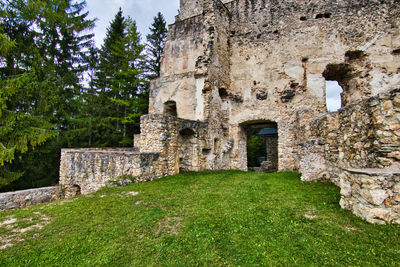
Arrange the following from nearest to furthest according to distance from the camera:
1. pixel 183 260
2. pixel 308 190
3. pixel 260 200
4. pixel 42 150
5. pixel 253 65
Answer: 1. pixel 183 260
2. pixel 260 200
3. pixel 308 190
4. pixel 253 65
5. pixel 42 150

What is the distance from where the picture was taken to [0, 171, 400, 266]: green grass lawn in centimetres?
230

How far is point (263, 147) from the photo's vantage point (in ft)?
78.8

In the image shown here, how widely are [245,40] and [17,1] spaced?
12976 millimetres

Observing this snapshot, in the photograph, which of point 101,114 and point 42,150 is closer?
point 42,150

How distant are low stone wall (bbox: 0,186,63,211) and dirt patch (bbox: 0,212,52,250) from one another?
3849 mm

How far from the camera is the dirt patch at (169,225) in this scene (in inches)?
122

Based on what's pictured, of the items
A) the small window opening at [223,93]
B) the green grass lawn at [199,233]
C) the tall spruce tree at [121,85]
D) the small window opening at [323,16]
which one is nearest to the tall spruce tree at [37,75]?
the tall spruce tree at [121,85]

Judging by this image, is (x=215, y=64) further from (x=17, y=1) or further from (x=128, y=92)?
(x=17, y=1)

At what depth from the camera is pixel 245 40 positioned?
39.1 ft

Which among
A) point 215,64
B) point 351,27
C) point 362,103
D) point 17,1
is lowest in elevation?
point 362,103

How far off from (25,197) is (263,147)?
842 inches

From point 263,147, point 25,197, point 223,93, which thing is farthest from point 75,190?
point 263,147

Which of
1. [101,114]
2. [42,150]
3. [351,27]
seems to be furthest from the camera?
[101,114]

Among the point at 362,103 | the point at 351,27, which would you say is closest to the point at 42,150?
the point at 362,103
